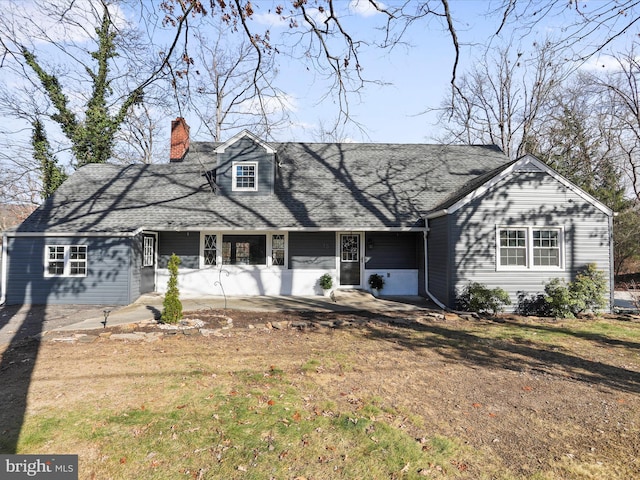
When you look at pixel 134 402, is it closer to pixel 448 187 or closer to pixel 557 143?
pixel 448 187

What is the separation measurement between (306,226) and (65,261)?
28.2 feet

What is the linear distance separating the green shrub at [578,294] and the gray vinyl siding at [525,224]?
1.02ft

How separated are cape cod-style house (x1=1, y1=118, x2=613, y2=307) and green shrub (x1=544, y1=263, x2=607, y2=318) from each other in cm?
38

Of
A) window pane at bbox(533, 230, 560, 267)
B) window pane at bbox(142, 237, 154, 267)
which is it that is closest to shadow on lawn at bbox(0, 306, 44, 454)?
window pane at bbox(142, 237, 154, 267)

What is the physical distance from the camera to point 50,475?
10.9 ft

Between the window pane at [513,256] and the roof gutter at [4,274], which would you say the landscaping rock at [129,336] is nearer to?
the roof gutter at [4,274]

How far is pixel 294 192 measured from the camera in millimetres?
15070

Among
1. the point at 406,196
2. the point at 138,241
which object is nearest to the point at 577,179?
the point at 406,196

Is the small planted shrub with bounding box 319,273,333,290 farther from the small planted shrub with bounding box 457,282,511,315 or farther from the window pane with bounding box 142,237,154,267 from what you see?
the window pane with bounding box 142,237,154,267

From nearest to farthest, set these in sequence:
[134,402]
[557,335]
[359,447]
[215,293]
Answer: [359,447]
[134,402]
[557,335]
[215,293]

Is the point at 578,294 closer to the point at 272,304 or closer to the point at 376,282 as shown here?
the point at 376,282

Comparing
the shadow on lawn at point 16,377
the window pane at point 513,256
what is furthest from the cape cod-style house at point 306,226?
the shadow on lawn at point 16,377

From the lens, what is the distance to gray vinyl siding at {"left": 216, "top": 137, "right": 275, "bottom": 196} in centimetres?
1477

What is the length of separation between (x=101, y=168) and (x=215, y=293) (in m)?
8.56
